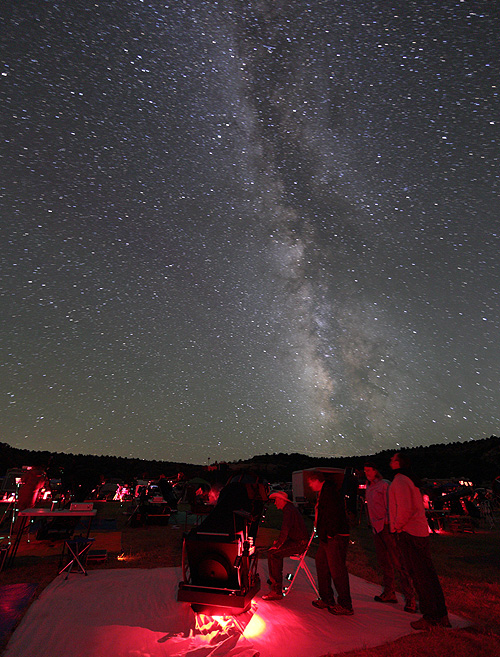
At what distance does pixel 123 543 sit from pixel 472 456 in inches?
2522

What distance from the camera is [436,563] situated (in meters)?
9.08

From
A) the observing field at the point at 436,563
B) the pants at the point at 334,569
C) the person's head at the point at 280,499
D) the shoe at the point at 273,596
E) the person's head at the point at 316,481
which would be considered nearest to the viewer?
the observing field at the point at 436,563

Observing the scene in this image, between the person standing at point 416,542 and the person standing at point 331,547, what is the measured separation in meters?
0.72

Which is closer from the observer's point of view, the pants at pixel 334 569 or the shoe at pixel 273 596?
the pants at pixel 334 569

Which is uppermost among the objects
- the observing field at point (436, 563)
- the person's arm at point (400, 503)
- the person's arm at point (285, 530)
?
the person's arm at point (400, 503)

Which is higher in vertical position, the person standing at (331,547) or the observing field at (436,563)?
the person standing at (331,547)

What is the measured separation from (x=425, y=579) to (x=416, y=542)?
412mm

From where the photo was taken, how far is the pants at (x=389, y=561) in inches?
223

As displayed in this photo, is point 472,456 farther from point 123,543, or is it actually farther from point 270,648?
point 270,648

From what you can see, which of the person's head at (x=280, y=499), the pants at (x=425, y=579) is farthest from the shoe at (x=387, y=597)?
the person's head at (x=280, y=499)

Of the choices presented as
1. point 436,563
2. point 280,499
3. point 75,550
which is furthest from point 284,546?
point 436,563

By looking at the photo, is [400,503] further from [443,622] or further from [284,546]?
[284,546]

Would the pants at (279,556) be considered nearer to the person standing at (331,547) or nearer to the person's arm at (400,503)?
the person standing at (331,547)

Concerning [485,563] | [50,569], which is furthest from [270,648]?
[485,563]
